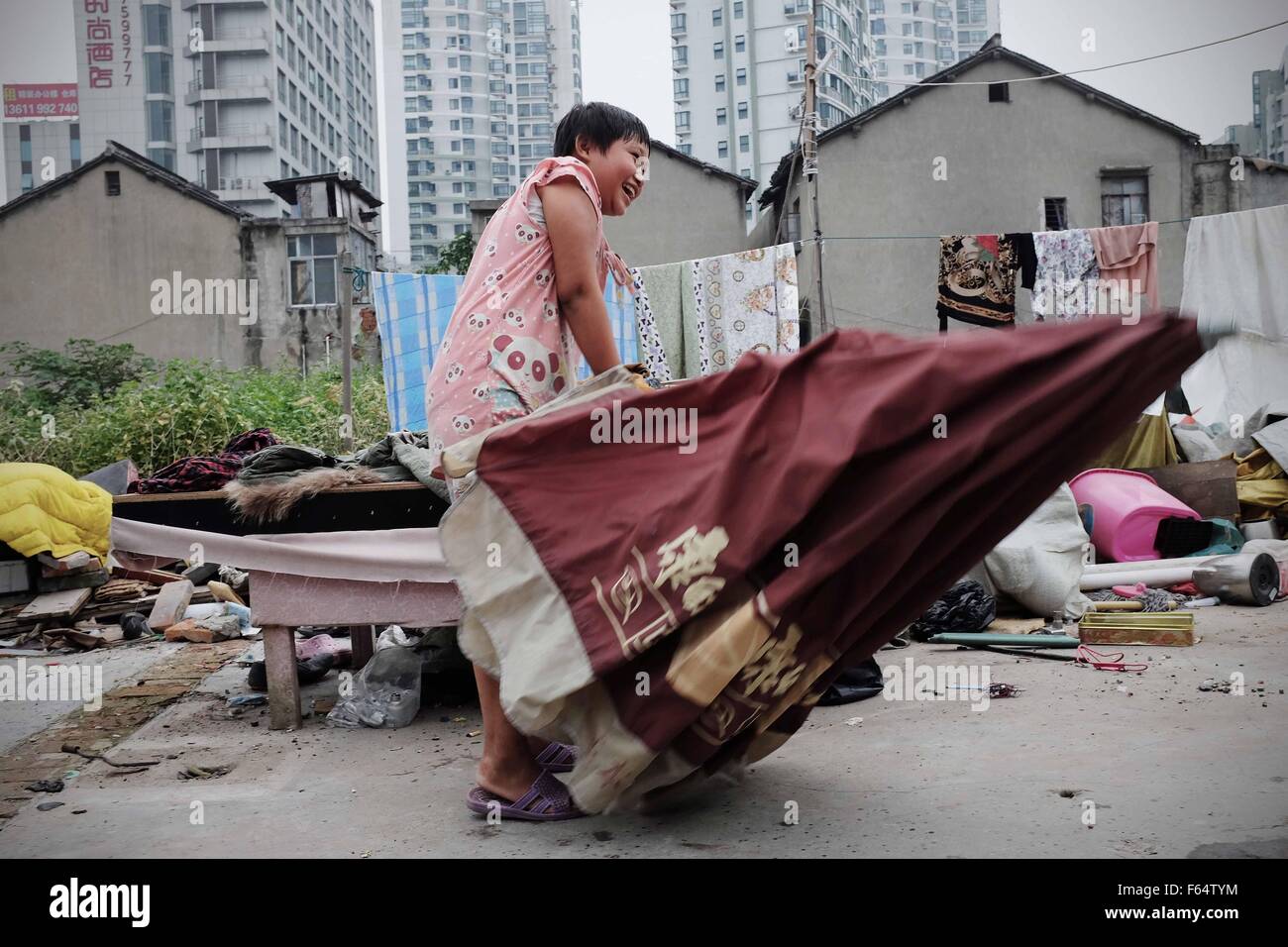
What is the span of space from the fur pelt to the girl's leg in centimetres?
150

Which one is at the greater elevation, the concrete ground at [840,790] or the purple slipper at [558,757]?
the purple slipper at [558,757]

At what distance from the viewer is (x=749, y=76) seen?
7294cm

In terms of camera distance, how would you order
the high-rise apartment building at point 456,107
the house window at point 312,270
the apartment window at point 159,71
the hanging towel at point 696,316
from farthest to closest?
the high-rise apartment building at point 456,107 < the apartment window at point 159,71 < the house window at point 312,270 < the hanging towel at point 696,316

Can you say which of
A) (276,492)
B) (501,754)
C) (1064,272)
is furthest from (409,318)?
(501,754)

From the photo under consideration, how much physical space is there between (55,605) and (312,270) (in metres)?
18.0

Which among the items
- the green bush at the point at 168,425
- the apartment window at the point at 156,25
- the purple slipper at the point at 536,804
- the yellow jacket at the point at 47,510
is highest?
the apartment window at the point at 156,25

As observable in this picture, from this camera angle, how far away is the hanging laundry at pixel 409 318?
974 centimetres

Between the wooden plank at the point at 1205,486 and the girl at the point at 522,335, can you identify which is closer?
the girl at the point at 522,335

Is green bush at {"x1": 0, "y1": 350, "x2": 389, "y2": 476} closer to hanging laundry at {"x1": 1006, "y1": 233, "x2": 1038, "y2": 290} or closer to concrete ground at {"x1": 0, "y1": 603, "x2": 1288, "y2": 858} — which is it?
concrete ground at {"x1": 0, "y1": 603, "x2": 1288, "y2": 858}

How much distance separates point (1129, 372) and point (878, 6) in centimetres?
11228

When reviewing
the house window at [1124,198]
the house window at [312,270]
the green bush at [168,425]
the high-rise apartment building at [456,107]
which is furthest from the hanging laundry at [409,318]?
the high-rise apartment building at [456,107]

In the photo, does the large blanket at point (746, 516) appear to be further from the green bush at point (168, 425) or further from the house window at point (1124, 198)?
the house window at point (1124, 198)

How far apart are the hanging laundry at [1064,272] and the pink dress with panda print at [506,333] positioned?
356 inches

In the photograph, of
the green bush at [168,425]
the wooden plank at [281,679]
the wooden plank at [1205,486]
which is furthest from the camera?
the green bush at [168,425]
